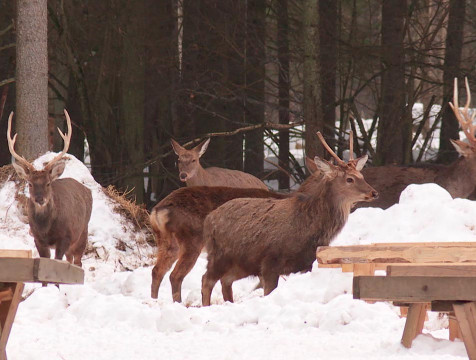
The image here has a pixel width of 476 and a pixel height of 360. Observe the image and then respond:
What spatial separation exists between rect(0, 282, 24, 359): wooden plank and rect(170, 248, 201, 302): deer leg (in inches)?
197

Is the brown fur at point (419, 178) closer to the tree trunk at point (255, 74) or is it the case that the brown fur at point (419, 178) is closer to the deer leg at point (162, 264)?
the tree trunk at point (255, 74)

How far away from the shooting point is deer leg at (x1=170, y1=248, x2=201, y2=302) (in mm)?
11359

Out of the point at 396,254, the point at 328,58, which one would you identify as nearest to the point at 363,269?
the point at 396,254

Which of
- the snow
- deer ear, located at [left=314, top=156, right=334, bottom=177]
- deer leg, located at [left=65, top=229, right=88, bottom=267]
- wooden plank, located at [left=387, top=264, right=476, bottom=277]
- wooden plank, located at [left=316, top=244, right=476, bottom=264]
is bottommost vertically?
deer leg, located at [left=65, top=229, right=88, bottom=267]

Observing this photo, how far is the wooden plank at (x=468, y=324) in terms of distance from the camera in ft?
19.0

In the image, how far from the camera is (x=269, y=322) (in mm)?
8031

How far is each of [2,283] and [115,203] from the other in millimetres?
8295

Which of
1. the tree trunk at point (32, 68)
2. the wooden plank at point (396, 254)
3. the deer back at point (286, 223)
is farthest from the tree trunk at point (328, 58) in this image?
the wooden plank at point (396, 254)

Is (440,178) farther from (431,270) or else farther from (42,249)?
(431,270)

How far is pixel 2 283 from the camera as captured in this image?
20.9 ft

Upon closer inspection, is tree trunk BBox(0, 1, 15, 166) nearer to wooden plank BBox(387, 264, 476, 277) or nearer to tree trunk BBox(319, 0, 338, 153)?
tree trunk BBox(319, 0, 338, 153)

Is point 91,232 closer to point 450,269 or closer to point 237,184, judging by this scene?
point 237,184

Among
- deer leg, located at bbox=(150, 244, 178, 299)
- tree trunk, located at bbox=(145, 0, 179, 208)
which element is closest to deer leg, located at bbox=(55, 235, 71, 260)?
deer leg, located at bbox=(150, 244, 178, 299)

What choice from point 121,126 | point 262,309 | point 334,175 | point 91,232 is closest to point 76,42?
point 121,126
